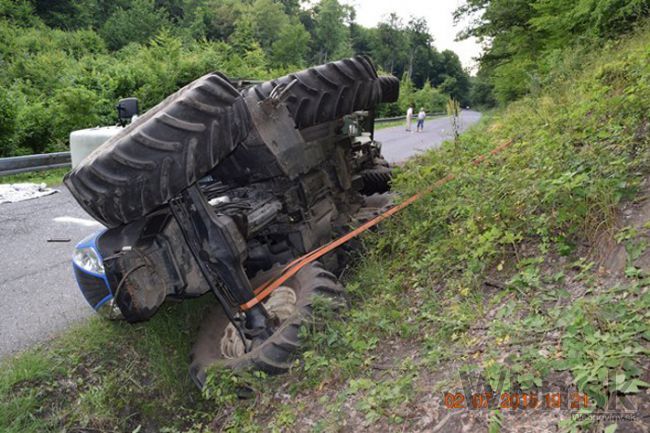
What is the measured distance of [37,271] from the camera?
17.0 ft

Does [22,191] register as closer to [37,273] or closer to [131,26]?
[37,273]

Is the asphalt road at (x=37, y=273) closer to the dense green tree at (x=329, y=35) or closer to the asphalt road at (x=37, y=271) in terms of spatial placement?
the asphalt road at (x=37, y=271)

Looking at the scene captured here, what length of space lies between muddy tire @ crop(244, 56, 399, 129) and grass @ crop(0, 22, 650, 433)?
1.26 m

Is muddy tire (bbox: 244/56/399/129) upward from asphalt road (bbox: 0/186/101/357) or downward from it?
upward

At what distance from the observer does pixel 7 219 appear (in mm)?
6992

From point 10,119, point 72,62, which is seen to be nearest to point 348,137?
point 10,119

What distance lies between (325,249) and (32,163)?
874 cm

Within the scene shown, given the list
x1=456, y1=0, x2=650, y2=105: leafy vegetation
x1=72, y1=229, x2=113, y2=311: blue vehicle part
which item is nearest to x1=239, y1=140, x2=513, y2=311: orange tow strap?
x1=72, y1=229, x2=113, y2=311: blue vehicle part

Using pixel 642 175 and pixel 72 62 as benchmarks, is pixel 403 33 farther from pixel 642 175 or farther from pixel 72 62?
pixel 642 175

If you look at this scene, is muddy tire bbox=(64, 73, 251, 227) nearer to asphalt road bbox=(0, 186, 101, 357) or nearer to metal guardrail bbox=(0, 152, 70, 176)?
asphalt road bbox=(0, 186, 101, 357)

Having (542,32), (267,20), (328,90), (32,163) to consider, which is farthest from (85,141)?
(267,20)

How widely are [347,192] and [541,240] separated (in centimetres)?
268

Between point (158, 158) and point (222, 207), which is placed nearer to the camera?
point (158, 158)

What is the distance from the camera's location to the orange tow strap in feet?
11.2
